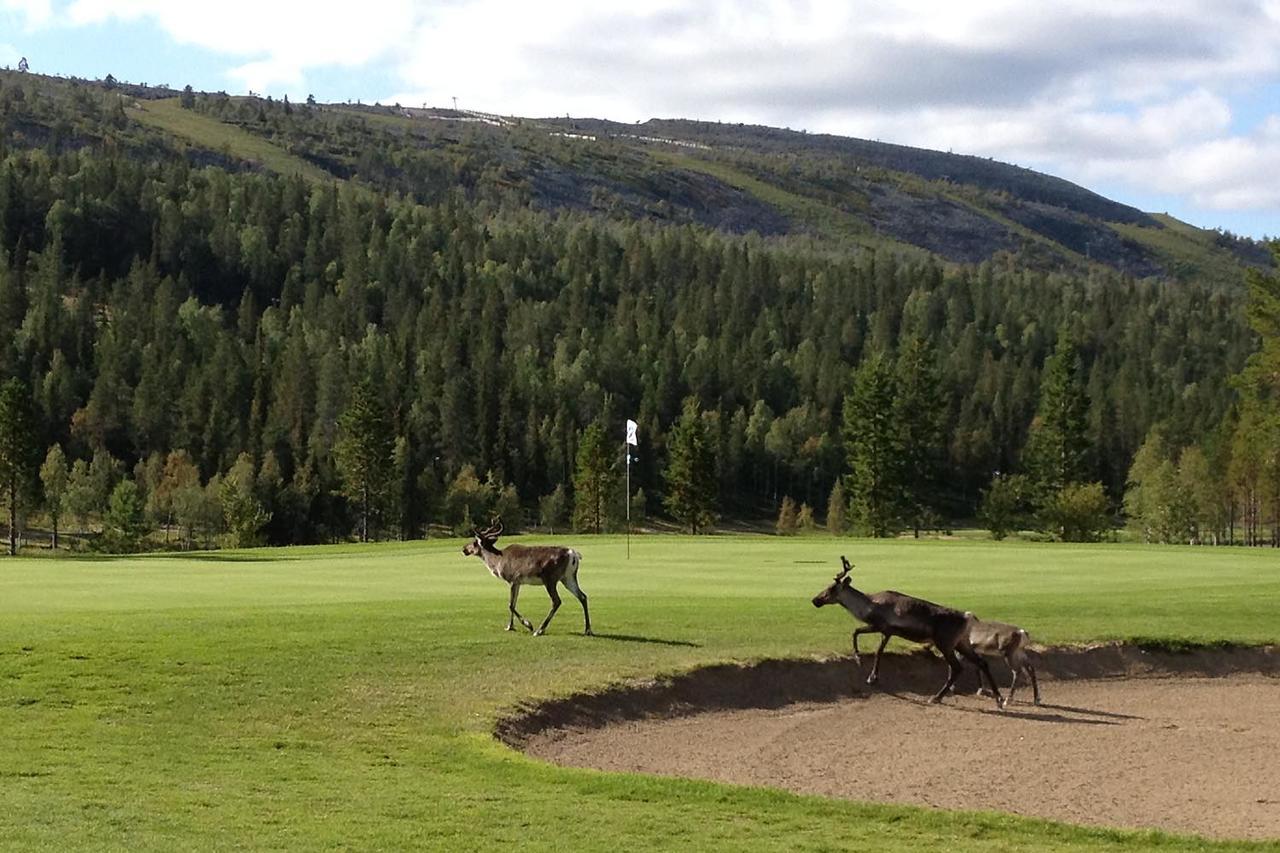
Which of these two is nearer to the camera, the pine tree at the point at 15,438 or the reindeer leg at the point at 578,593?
the reindeer leg at the point at 578,593

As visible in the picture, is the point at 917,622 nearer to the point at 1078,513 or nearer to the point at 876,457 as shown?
the point at 876,457

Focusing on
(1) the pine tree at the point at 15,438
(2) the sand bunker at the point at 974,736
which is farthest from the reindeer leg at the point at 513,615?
(1) the pine tree at the point at 15,438

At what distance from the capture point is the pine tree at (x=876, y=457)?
4414 inches

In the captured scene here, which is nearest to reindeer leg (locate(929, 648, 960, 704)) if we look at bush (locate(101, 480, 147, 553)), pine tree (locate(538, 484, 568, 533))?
bush (locate(101, 480, 147, 553))

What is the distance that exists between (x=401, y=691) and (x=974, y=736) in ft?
27.0

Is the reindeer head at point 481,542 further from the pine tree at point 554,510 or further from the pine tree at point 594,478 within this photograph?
the pine tree at point 554,510

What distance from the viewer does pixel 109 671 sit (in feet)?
65.6

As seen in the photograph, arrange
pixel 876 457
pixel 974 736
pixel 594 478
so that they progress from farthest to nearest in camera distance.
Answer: pixel 594 478, pixel 876 457, pixel 974 736

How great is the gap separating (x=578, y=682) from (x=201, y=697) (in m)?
5.52

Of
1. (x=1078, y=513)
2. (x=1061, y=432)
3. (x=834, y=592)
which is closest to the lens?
(x=834, y=592)

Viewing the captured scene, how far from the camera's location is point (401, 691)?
66.2 feet

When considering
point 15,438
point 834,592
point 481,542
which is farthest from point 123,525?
point 834,592

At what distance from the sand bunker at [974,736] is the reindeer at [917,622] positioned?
2.44 ft

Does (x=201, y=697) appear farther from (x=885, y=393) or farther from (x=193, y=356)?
(x=193, y=356)
